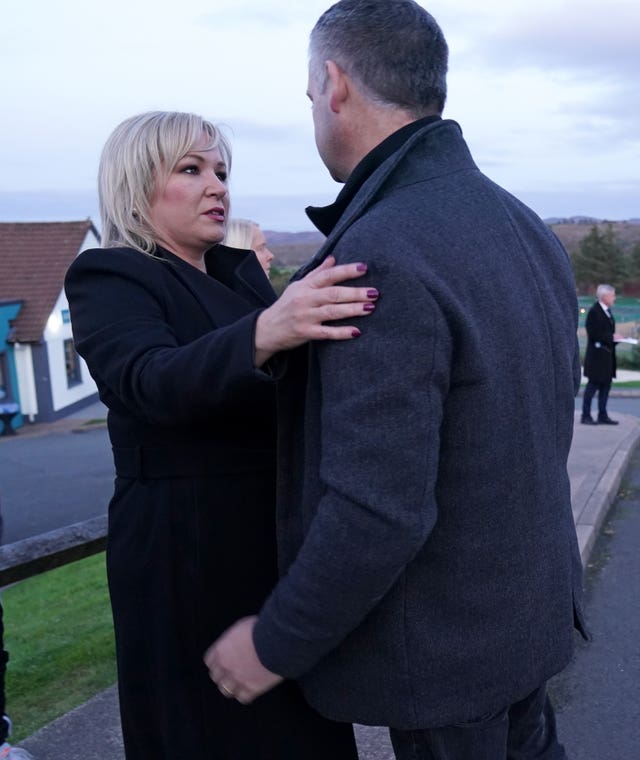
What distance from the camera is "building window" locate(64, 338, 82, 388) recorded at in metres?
35.1

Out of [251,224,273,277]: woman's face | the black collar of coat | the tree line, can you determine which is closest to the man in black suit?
[251,224,273,277]: woman's face

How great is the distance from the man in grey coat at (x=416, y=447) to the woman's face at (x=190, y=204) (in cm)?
49

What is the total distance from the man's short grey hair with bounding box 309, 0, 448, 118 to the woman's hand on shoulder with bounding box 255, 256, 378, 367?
1.12 ft

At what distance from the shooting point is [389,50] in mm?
1590

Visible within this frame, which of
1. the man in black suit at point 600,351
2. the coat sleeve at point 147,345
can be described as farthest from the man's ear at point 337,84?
the man in black suit at point 600,351

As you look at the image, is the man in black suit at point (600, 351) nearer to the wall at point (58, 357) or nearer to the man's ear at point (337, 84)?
the man's ear at point (337, 84)

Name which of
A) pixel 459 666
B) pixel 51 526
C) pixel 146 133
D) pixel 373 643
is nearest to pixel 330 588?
pixel 373 643

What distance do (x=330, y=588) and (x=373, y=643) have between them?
196mm

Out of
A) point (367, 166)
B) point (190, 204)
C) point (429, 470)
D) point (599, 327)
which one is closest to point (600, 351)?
point (599, 327)

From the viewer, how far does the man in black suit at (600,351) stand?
40.8 ft

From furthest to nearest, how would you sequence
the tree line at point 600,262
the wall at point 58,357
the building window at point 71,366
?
the tree line at point 600,262, the building window at point 71,366, the wall at point 58,357

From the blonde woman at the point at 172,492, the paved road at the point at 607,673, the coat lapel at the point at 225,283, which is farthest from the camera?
the paved road at the point at 607,673

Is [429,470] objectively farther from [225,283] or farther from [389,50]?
[225,283]

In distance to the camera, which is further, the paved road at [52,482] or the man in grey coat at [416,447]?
the paved road at [52,482]
